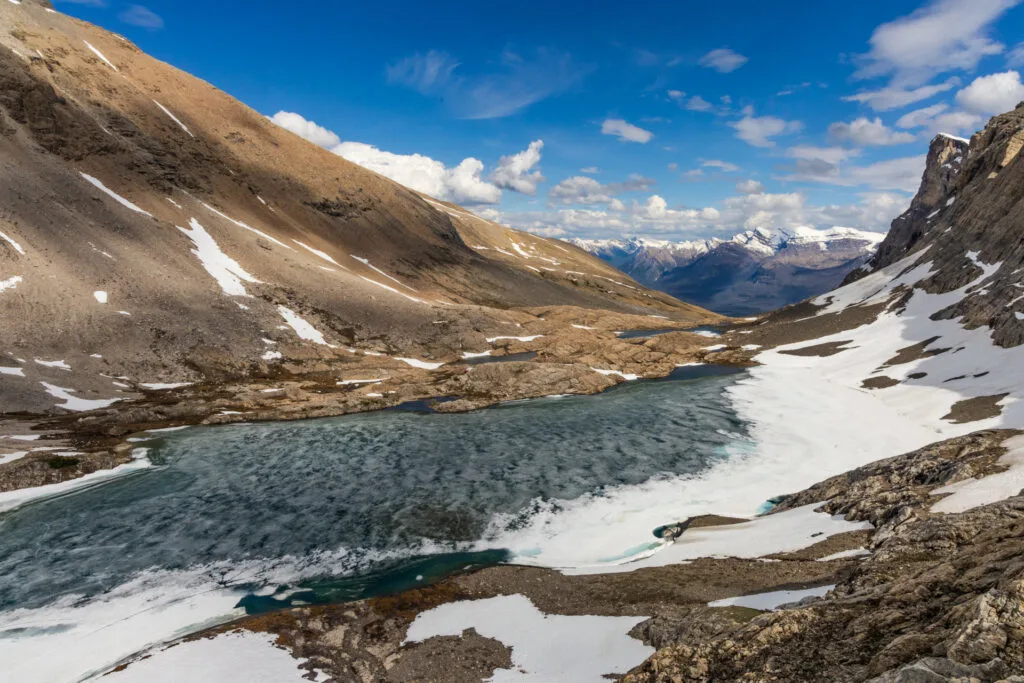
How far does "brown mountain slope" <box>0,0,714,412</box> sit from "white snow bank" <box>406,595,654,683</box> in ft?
207

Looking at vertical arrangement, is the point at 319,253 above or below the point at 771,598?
above

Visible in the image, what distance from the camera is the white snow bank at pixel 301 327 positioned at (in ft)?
314

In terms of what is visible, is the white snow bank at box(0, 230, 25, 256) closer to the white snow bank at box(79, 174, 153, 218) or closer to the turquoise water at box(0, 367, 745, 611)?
the white snow bank at box(79, 174, 153, 218)

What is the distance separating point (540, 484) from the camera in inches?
1581

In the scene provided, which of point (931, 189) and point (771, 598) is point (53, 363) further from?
point (931, 189)

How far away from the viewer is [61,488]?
37.8m

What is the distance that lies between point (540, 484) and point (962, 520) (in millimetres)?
27709

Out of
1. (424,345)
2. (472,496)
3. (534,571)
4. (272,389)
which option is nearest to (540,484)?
(472,496)

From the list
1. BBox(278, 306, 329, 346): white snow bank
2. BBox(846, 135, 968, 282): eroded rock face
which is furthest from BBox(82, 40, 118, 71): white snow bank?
BBox(846, 135, 968, 282): eroded rock face

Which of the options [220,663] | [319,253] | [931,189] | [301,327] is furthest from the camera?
[931,189]

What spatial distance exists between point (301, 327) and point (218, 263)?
25.5 m

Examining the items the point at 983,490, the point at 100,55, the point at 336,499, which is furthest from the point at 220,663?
the point at 100,55

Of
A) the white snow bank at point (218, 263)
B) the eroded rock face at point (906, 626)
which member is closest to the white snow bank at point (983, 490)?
the eroded rock face at point (906, 626)

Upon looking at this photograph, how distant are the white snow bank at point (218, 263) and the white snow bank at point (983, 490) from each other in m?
107
